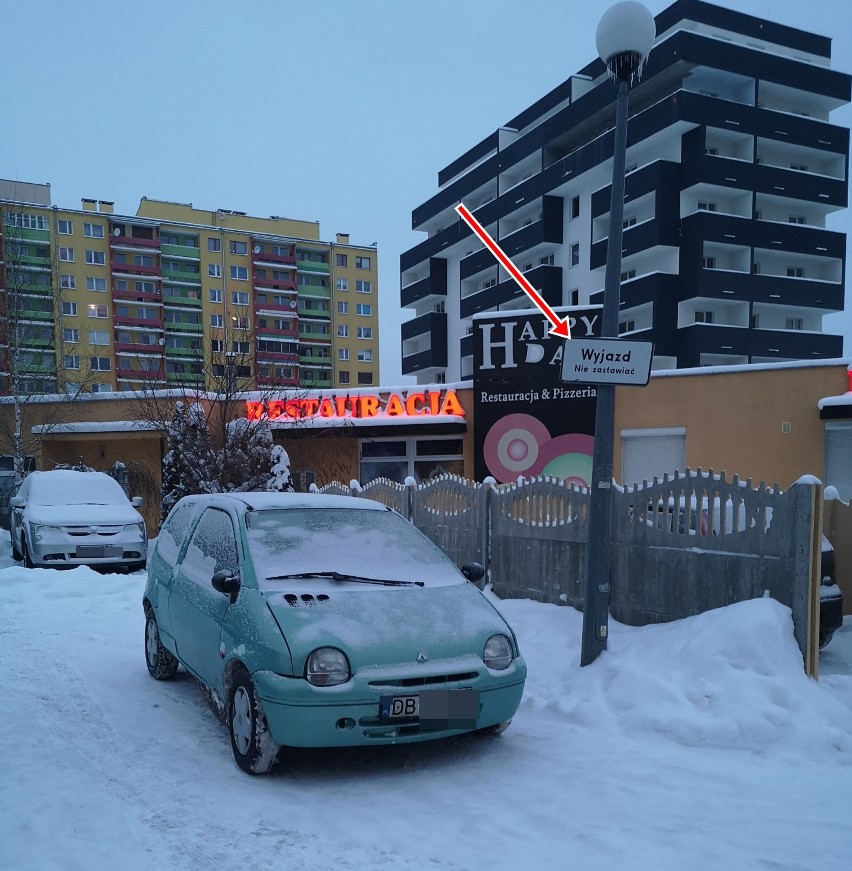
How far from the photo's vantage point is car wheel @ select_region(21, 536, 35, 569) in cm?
1112

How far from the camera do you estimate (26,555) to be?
37.5 feet

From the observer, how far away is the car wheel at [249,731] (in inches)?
152

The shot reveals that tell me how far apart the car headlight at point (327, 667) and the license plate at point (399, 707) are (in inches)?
9.7

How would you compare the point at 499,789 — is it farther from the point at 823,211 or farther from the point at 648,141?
the point at 823,211

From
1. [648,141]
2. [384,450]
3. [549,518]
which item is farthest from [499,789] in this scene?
[648,141]

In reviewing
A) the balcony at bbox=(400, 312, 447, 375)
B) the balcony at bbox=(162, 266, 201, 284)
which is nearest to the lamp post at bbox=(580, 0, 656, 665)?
the balcony at bbox=(400, 312, 447, 375)

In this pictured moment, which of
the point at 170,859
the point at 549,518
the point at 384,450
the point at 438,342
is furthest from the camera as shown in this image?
the point at 438,342

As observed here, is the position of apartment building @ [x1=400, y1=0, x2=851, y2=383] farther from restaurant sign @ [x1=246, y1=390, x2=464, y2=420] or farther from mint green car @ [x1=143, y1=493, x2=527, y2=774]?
mint green car @ [x1=143, y1=493, x2=527, y2=774]

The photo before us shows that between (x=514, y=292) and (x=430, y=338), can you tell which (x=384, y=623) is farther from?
(x=430, y=338)

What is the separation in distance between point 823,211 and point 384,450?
3081cm

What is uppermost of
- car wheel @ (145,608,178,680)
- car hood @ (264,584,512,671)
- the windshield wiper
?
the windshield wiper

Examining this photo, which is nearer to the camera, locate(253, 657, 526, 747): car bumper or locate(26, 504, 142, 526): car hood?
locate(253, 657, 526, 747): car bumper

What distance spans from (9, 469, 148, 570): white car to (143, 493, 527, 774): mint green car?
21.7ft

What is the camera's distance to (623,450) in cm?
1423
